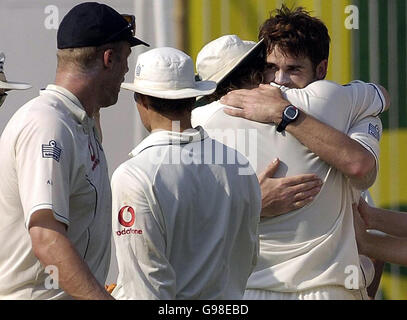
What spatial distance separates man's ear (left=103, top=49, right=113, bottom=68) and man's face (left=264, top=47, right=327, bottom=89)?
0.79 metres

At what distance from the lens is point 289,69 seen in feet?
14.5

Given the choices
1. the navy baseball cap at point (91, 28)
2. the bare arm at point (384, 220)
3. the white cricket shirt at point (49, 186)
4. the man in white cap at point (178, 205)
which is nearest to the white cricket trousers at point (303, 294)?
the man in white cap at point (178, 205)

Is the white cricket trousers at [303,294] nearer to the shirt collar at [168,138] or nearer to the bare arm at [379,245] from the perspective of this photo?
the bare arm at [379,245]

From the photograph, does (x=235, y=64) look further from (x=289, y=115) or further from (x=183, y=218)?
(x=183, y=218)

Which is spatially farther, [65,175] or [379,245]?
[379,245]

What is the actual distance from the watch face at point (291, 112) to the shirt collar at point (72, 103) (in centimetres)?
78

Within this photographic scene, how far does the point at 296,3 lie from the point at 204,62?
170 centimetres

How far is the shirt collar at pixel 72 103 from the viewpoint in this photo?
3643 millimetres

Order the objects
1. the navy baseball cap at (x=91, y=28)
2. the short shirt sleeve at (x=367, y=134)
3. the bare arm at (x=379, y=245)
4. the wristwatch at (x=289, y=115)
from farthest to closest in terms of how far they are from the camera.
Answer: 1. the bare arm at (x=379, y=245)
2. the short shirt sleeve at (x=367, y=134)
3. the wristwatch at (x=289, y=115)
4. the navy baseball cap at (x=91, y=28)

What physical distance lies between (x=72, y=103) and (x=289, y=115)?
0.85 m

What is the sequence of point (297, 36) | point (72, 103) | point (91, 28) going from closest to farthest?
1. point (72, 103)
2. point (91, 28)
3. point (297, 36)

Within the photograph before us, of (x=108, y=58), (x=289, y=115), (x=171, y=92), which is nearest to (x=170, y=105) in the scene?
(x=171, y=92)
